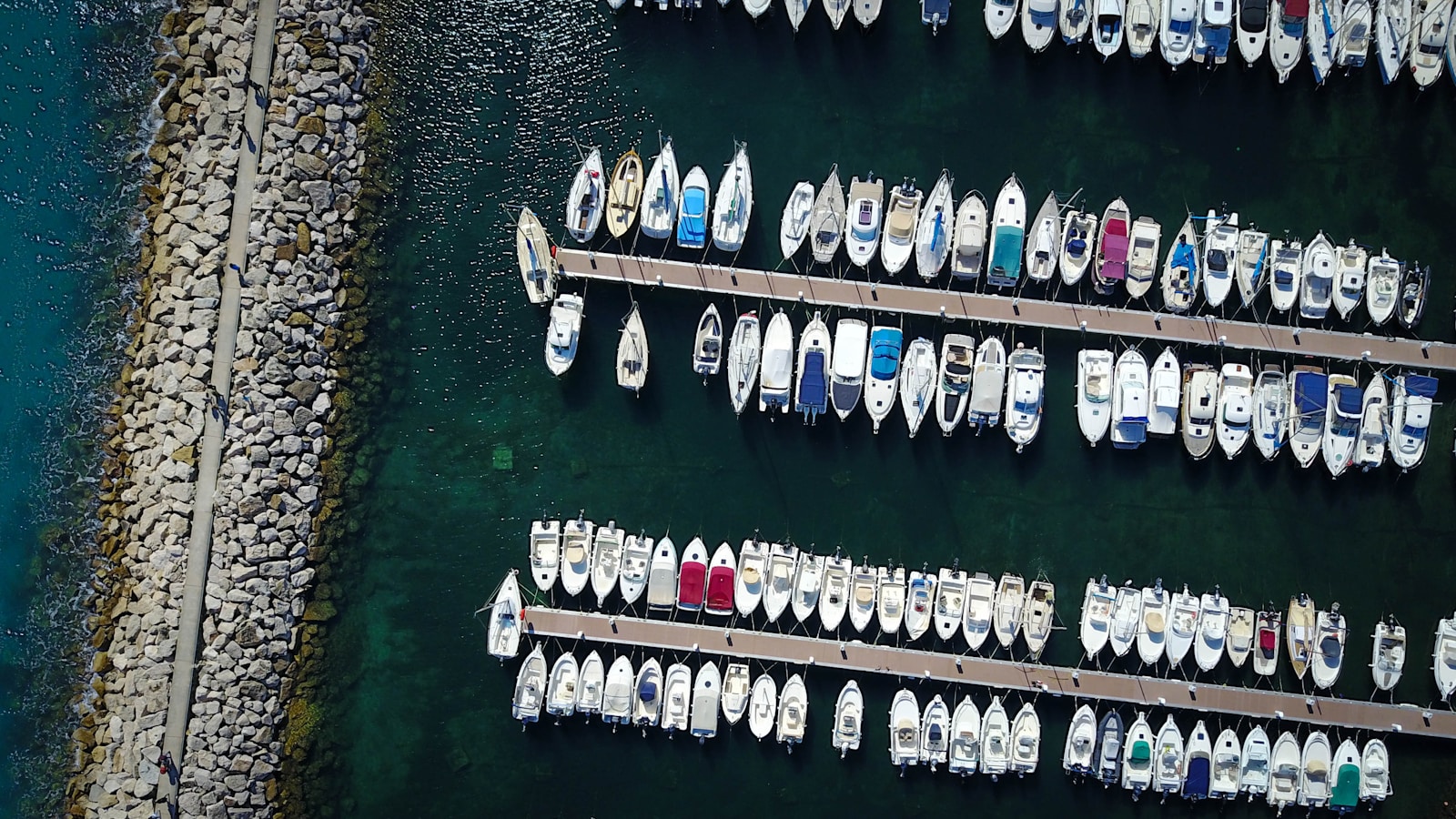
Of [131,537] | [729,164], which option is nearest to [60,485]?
[131,537]

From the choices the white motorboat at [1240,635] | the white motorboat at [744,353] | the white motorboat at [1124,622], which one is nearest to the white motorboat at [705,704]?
the white motorboat at [744,353]

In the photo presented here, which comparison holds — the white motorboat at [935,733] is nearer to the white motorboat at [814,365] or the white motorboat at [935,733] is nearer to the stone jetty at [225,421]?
the white motorboat at [814,365]

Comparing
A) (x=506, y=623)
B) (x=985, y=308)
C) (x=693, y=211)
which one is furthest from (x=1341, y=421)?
(x=506, y=623)

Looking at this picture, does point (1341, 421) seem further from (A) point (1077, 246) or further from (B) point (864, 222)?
(B) point (864, 222)

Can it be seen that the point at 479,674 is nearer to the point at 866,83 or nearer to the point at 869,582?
the point at 869,582

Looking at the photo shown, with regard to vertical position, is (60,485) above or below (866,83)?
below
